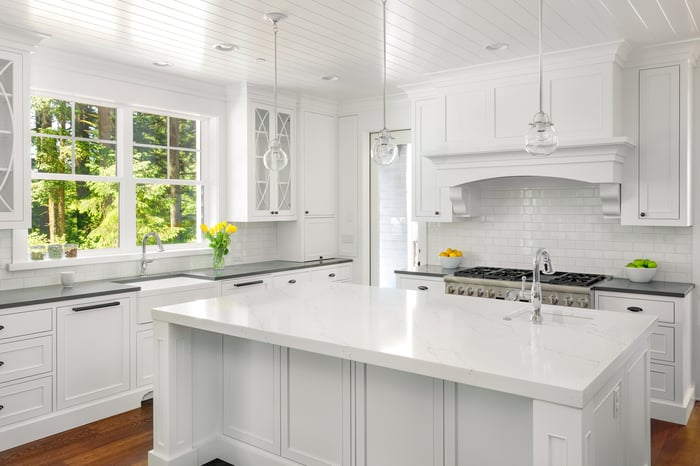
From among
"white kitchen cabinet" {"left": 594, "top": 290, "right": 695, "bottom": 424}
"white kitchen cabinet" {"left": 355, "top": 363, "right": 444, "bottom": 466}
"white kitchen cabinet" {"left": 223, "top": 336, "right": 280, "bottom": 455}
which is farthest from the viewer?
"white kitchen cabinet" {"left": 594, "top": 290, "right": 695, "bottom": 424}

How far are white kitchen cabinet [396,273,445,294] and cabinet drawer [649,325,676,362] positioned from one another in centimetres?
174

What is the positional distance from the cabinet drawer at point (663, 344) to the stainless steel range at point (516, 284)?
20.7 inches

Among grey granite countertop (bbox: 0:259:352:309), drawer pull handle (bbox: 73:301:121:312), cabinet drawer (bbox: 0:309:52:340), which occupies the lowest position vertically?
cabinet drawer (bbox: 0:309:52:340)

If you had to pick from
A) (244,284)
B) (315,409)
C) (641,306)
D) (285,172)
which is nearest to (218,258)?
(244,284)

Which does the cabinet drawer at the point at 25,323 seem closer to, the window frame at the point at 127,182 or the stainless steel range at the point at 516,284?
the window frame at the point at 127,182

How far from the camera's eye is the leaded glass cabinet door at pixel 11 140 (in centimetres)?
388

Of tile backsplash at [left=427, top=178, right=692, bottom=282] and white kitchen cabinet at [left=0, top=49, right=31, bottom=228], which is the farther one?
tile backsplash at [left=427, top=178, right=692, bottom=282]

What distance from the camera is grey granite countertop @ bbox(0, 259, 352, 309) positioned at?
3.79 meters

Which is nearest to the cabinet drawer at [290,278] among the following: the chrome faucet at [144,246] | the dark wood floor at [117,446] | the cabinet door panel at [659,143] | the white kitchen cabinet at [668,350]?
the chrome faucet at [144,246]

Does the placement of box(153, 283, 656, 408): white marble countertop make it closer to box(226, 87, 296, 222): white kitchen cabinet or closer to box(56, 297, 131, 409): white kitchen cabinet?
box(56, 297, 131, 409): white kitchen cabinet

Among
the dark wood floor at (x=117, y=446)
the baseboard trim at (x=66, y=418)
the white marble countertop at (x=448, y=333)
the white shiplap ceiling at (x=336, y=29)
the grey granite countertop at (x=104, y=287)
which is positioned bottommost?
the dark wood floor at (x=117, y=446)

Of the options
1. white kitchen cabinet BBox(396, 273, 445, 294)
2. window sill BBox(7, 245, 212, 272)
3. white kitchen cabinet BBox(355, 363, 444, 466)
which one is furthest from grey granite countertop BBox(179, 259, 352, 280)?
white kitchen cabinet BBox(355, 363, 444, 466)

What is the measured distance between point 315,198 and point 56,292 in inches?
121

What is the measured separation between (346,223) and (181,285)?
7.97ft
